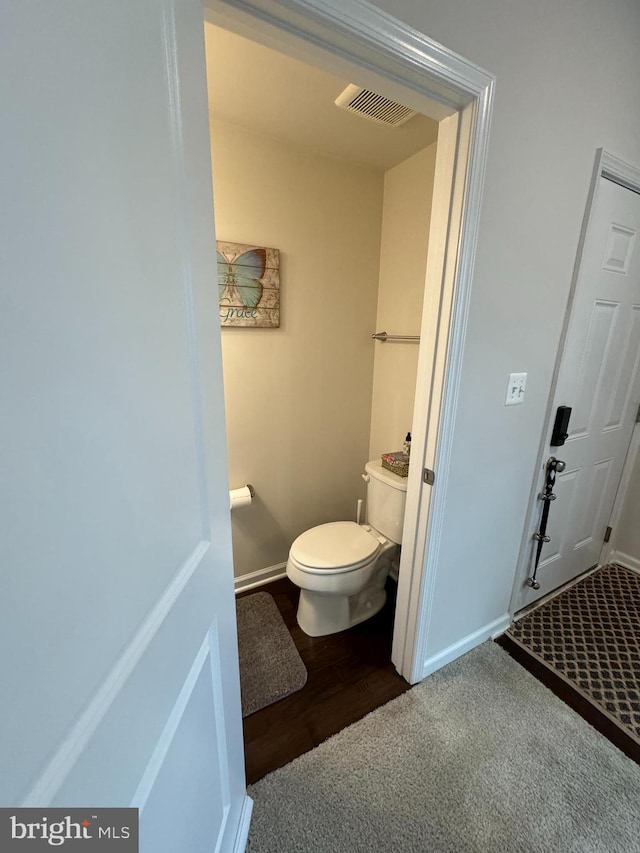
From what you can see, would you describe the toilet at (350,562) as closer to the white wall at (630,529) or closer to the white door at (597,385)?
the white door at (597,385)

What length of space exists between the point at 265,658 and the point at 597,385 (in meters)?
1.97

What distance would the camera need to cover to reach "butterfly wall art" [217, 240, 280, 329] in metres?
1.55

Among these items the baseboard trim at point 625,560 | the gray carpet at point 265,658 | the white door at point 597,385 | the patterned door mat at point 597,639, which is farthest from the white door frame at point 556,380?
the gray carpet at point 265,658

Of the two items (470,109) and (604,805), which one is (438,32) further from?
(604,805)

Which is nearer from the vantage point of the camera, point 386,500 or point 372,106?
point 372,106

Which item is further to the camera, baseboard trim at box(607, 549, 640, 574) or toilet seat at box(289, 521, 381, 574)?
baseboard trim at box(607, 549, 640, 574)

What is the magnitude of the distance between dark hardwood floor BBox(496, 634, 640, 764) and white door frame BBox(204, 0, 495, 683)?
1.51ft

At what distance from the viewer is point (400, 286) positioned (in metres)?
1.83

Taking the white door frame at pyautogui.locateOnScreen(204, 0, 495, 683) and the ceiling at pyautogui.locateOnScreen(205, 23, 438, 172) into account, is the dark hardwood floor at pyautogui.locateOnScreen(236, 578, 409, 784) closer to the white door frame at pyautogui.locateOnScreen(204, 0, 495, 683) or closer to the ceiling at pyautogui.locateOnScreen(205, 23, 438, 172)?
the white door frame at pyautogui.locateOnScreen(204, 0, 495, 683)

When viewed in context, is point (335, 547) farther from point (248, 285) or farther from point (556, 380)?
point (248, 285)

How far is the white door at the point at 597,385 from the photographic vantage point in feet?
4.28

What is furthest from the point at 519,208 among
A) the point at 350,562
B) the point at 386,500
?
the point at 350,562

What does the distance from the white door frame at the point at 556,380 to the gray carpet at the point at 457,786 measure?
0.49 metres

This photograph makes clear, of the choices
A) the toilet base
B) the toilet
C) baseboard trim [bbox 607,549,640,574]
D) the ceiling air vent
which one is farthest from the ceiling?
baseboard trim [bbox 607,549,640,574]
